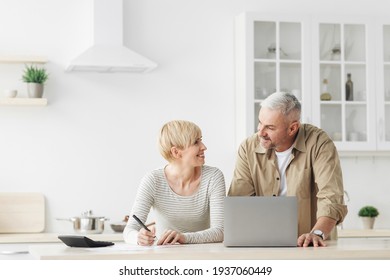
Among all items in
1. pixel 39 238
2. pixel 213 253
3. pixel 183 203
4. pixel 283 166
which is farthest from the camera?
pixel 39 238

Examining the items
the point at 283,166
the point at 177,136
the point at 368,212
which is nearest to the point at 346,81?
the point at 368,212

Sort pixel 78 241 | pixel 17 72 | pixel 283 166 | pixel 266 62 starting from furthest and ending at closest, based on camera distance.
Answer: pixel 266 62 < pixel 17 72 < pixel 283 166 < pixel 78 241

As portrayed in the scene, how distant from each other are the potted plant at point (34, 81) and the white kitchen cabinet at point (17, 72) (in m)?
0.05

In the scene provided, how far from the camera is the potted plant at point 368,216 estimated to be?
563 cm

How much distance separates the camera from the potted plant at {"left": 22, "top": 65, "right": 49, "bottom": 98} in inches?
202

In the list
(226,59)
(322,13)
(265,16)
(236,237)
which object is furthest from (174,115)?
(236,237)

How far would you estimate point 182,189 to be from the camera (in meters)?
3.40

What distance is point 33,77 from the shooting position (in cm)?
512

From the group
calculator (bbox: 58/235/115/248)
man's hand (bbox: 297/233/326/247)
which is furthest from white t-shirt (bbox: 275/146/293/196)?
calculator (bbox: 58/235/115/248)

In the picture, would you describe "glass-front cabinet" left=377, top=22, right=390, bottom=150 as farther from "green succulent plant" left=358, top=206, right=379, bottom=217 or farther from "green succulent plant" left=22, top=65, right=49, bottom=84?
"green succulent plant" left=22, top=65, right=49, bottom=84

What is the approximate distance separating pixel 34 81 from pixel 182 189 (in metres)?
2.09

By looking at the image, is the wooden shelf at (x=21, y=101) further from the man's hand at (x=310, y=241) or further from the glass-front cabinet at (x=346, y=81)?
the man's hand at (x=310, y=241)

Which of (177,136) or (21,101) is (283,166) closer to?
(177,136)

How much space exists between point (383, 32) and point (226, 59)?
1.14m
